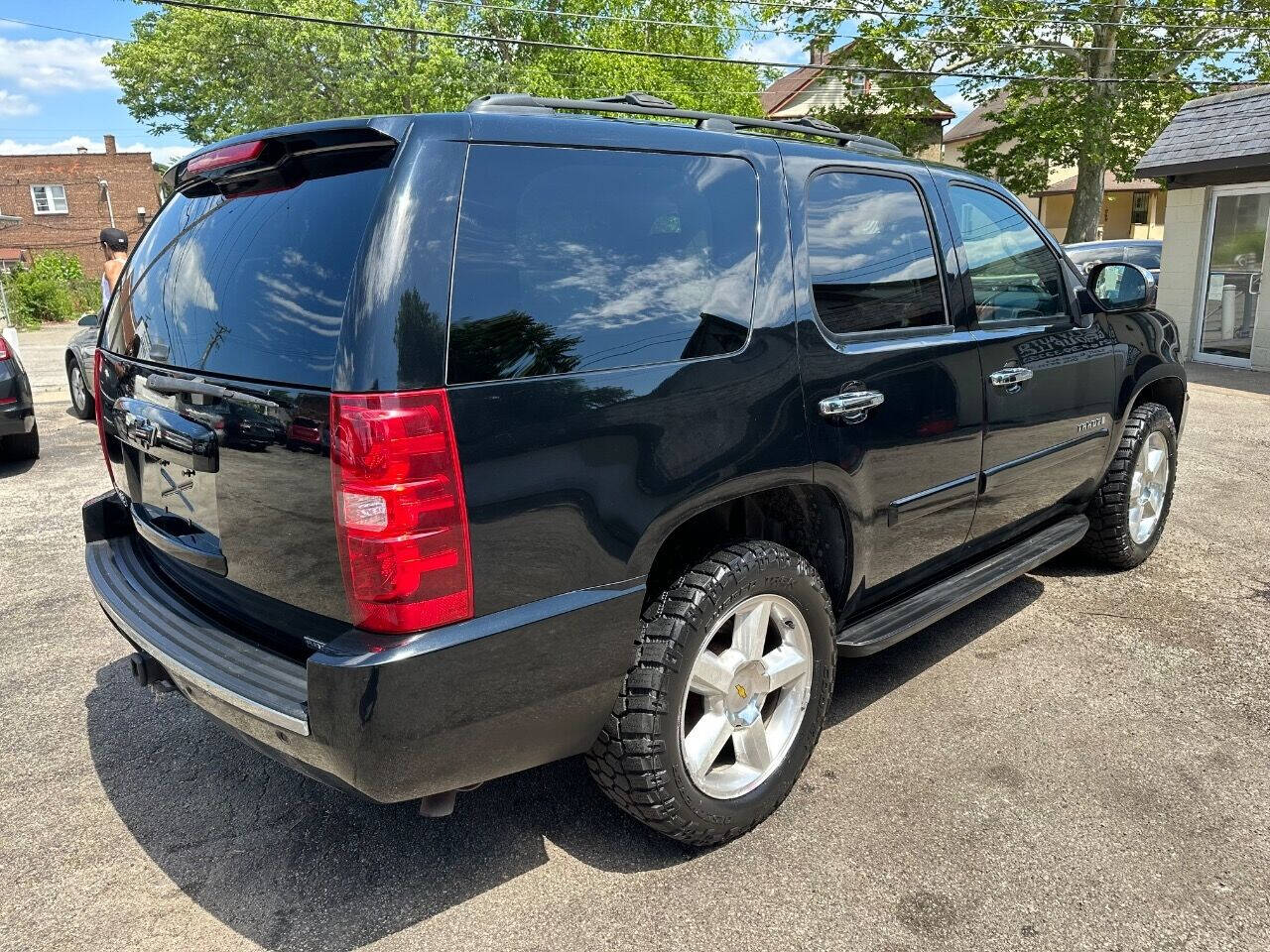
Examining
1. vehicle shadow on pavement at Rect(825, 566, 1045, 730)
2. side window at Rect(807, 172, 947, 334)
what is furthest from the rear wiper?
vehicle shadow on pavement at Rect(825, 566, 1045, 730)

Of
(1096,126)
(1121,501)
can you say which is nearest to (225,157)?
(1121,501)

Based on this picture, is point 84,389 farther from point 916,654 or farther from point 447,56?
point 447,56

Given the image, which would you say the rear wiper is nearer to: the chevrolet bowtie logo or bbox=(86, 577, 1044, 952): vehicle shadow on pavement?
the chevrolet bowtie logo

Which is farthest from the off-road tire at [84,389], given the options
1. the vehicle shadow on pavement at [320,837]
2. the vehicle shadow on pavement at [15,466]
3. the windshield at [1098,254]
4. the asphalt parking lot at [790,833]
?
the windshield at [1098,254]

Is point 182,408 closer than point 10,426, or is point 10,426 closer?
point 182,408

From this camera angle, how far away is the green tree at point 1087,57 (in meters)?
24.6

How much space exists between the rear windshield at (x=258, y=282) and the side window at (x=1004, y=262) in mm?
2327

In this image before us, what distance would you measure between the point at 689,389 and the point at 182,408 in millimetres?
1284

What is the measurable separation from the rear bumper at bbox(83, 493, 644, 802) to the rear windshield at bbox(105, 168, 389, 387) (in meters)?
0.62

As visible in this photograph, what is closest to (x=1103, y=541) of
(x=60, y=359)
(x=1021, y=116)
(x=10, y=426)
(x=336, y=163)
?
(x=336, y=163)

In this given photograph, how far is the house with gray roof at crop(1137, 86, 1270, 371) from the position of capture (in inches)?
472

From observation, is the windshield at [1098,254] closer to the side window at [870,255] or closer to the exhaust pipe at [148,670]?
the side window at [870,255]

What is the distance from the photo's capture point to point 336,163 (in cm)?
220

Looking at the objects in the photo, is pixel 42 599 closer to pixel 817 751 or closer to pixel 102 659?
pixel 102 659
